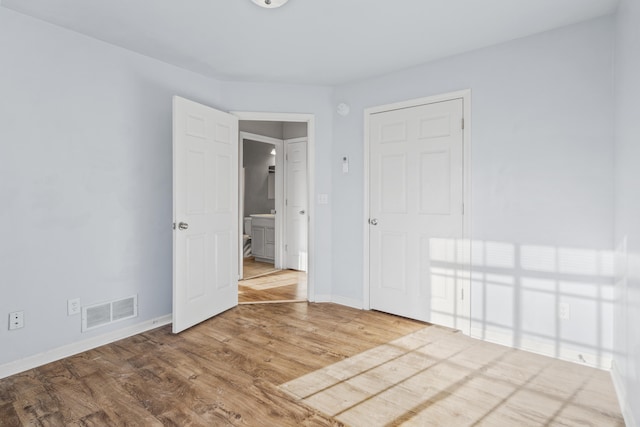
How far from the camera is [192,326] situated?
3234mm

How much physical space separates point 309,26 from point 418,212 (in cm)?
187

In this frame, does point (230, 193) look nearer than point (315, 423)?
No

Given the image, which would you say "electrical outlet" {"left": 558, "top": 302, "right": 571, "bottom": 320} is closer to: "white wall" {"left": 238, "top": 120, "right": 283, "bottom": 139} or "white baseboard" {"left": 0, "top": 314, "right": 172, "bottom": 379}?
"white baseboard" {"left": 0, "top": 314, "right": 172, "bottom": 379}

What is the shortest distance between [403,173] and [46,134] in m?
2.92

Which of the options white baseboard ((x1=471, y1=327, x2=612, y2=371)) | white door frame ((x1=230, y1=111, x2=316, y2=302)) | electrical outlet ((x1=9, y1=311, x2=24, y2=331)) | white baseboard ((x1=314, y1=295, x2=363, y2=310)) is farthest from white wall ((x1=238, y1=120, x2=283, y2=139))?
white baseboard ((x1=471, y1=327, x2=612, y2=371))

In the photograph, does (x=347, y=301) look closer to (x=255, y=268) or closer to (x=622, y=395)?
(x=622, y=395)

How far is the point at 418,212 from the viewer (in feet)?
11.1

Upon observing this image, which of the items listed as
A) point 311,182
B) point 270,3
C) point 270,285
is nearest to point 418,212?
point 311,182

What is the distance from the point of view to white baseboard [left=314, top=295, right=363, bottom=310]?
12.5 feet

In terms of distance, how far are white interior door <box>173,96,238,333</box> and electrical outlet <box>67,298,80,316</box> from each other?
0.69 metres

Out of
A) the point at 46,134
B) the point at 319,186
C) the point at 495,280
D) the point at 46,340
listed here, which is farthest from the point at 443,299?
the point at 46,134

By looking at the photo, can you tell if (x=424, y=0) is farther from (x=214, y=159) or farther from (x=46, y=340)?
(x=46, y=340)

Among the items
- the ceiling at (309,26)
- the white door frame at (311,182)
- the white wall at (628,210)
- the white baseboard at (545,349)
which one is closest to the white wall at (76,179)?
the ceiling at (309,26)

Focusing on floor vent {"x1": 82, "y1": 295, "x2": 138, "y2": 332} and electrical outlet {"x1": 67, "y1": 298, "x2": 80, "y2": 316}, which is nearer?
electrical outlet {"x1": 67, "y1": 298, "x2": 80, "y2": 316}
